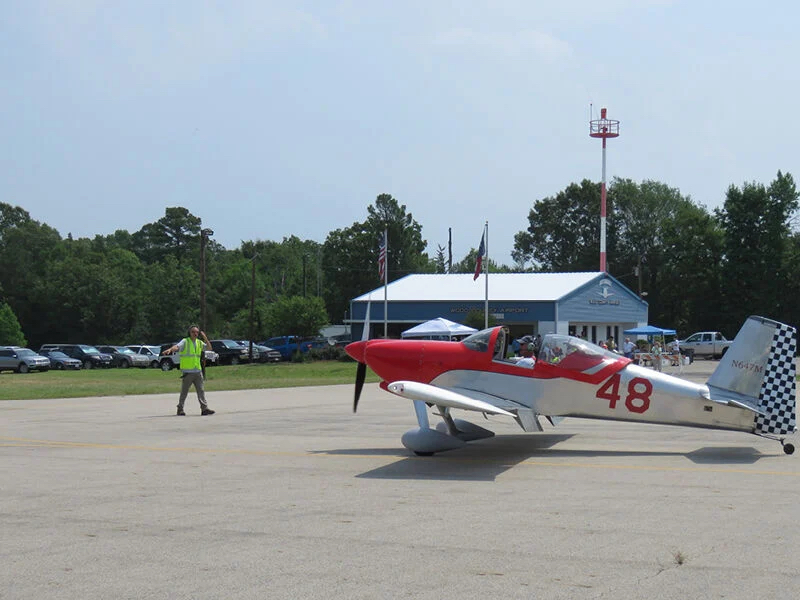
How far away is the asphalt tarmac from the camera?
6.45m

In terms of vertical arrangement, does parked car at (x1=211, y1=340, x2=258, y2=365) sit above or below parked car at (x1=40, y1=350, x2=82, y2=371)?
above

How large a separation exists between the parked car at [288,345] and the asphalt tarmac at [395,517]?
1876 inches

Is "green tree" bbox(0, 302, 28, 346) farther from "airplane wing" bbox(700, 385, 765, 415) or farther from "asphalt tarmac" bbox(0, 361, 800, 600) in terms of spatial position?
"airplane wing" bbox(700, 385, 765, 415)

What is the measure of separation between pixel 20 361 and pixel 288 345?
58.0 ft

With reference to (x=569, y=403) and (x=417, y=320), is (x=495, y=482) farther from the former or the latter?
(x=417, y=320)

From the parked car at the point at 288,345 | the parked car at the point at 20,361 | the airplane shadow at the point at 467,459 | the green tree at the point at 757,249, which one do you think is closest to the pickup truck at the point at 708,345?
the green tree at the point at 757,249

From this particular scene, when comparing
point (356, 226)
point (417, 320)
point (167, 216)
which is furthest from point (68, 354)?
point (167, 216)

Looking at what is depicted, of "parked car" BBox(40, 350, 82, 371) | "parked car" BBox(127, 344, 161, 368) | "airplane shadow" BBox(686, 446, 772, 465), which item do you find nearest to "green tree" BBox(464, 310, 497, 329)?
"parked car" BBox(127, 344, 161, 368)

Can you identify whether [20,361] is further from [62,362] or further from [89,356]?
[89,356]

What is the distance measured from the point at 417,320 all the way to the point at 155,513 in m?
57.1

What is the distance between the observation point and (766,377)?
12867mm

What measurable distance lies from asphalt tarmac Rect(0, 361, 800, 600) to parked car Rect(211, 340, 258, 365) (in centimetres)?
4458

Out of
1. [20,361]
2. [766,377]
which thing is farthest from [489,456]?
[20,361]

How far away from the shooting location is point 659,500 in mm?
9625
